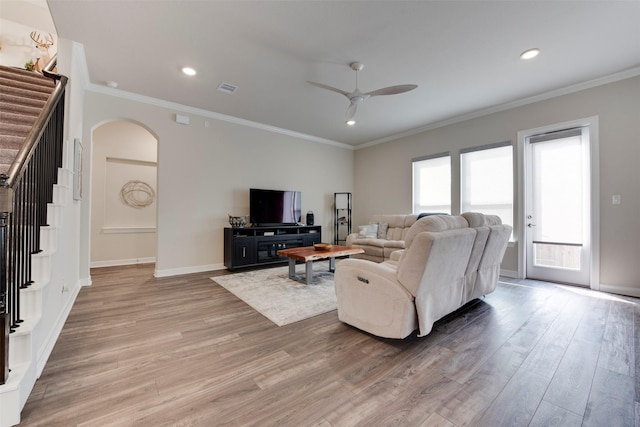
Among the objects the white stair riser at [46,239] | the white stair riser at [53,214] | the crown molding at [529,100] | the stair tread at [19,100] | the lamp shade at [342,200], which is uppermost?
the crown molding at [529,100]

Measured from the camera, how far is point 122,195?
542 centimetres

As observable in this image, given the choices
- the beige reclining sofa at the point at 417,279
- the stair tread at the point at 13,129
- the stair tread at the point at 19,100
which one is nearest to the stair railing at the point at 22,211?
the stair tread at the point at 13,129

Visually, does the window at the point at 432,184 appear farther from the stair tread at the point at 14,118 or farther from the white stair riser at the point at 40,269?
the stair tread at the point at 14,118

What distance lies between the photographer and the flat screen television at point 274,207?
502 centimetres

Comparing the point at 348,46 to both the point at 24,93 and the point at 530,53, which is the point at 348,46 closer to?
the point at 530,53

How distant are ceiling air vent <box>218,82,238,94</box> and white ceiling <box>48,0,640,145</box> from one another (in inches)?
3.4

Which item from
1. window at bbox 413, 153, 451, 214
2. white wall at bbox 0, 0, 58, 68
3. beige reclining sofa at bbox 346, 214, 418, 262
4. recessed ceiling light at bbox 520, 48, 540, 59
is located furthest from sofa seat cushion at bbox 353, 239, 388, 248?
white wall at bbox 0, 0, 58, 68

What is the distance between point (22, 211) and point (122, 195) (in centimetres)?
449

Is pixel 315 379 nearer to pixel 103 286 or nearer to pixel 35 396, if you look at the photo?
pixel 35 396

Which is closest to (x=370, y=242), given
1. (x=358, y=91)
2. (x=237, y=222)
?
(x=237, y=222)

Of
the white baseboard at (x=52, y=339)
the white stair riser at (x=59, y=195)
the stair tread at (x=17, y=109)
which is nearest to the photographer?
the white baseboard at (x=52, y=339)

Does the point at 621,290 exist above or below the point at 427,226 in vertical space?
below

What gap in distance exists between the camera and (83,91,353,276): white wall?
13.7 ft

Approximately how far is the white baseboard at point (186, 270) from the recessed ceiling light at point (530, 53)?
208 inches
